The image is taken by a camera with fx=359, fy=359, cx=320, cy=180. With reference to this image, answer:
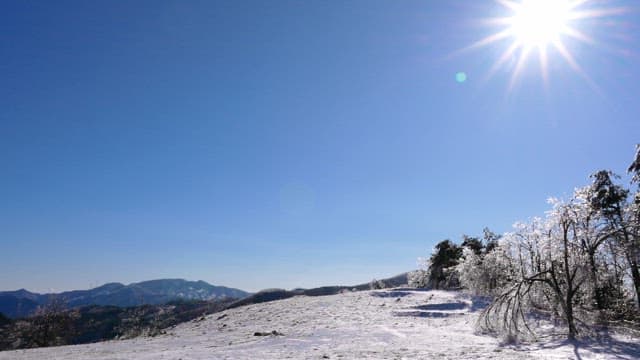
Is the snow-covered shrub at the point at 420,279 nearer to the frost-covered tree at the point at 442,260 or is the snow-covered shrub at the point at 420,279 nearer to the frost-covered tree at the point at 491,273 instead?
the frost-covered tree at the point at 442,260

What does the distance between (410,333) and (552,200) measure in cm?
1038

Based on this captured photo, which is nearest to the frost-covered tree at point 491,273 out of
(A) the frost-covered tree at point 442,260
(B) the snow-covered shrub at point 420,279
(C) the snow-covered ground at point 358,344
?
(C) the snow-covered ground at point 358,344

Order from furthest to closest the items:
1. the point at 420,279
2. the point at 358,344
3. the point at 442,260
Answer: the point at 420,279 → the point at 442,260 → the point at 358,344

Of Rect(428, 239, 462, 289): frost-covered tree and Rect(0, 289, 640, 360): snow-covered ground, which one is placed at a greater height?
Rect(428, 239, 462, 289): frost-covered tree

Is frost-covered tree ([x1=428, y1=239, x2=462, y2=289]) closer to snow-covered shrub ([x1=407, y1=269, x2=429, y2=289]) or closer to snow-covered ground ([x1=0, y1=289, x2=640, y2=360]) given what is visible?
snow-covered shrub ([x1=407, y1=269, x2=429, y2=289])

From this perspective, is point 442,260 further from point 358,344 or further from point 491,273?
point 358,344

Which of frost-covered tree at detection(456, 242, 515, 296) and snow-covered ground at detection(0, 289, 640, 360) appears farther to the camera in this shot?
frost-covered tree at detection(456, 242, 515, 296)

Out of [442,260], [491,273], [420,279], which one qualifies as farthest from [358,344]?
[420,279]

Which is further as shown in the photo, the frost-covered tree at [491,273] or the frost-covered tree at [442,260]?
the frost-covered tree at [442,260]

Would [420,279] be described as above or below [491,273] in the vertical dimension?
below

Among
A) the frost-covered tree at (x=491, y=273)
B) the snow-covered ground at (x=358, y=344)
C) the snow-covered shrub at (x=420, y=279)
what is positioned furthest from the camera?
the snow-covered shrub at (x=420, y=279)

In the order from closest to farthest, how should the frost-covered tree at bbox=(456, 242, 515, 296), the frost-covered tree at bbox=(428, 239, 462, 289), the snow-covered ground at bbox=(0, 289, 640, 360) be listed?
the snow-covered ground at bbox=(0, 289, 640, 360), the frost-covered tree at bbox=(456, 242, 515, 296), the frost-covered tree at bbox=(428, 239, 462, 289)

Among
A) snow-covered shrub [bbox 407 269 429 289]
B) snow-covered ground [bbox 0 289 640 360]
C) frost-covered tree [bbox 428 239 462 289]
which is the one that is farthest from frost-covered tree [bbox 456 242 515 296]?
snow-covered shrub [bbox 407 269 429 289]

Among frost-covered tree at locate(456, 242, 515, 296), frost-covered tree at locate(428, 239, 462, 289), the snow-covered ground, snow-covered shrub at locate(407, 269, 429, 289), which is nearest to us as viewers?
the snow-covered ground
